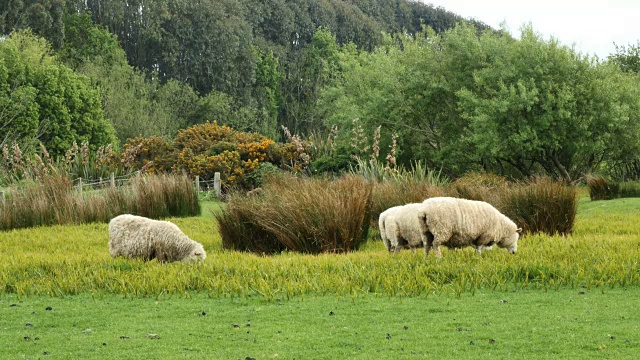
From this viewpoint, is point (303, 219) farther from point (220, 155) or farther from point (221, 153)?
point (221, 153)

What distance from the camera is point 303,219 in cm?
1313

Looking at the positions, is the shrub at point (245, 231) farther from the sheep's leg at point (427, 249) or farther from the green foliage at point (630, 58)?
the green foliage at point (630, 58)

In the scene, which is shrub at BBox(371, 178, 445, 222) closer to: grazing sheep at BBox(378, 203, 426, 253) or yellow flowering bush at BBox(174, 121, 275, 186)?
grazing sheep at BBox(378, 203, 426, 253)

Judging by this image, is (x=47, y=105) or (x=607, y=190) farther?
(x=47, y=105)

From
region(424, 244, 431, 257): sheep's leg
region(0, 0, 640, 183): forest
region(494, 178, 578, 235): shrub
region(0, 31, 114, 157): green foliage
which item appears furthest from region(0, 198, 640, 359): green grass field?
A: region(0, 31, 114, 157): green foliage

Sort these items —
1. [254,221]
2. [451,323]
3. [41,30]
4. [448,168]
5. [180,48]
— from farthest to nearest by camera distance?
[180,48], [41,30], [448,168], [254,221], [451,323]

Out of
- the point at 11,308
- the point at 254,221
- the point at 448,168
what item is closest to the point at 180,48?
the point at 448,168

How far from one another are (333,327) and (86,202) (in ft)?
45.6

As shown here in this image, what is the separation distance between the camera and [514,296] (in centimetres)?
885

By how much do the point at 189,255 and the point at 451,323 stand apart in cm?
526

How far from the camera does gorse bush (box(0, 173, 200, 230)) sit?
1945 cm

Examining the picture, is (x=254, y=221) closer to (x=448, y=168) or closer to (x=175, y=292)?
(x=175, y=292)

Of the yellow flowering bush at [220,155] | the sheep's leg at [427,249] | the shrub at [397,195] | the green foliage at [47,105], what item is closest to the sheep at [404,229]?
the sheep's leg at [427,249]

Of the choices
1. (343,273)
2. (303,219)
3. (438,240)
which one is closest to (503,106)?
(303,219)
